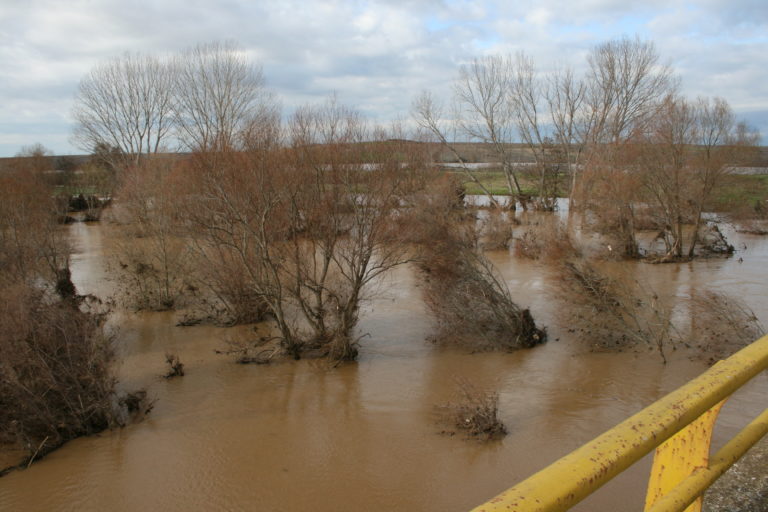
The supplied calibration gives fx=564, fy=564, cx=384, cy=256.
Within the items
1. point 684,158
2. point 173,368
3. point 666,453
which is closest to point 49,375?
point 173,368

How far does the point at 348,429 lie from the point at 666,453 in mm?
8809

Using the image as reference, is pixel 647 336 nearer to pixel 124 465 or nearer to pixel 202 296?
pixel 124 465

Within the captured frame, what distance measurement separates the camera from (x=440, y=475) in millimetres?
8367

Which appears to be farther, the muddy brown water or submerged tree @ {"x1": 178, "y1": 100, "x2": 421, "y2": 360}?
A: submerged tree @ {"x1": 178, "y1": 100, "x2": 421, "y2": 360}

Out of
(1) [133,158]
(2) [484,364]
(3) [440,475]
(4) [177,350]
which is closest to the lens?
(3) [440,475]

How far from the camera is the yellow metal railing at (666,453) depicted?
117cm

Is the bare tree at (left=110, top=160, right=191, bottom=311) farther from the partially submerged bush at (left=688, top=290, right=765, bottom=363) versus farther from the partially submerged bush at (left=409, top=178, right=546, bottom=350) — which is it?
the partially submerged bush at (left=688, top=290, right=765, bottom=363)

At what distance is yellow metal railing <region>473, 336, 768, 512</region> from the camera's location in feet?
3.83

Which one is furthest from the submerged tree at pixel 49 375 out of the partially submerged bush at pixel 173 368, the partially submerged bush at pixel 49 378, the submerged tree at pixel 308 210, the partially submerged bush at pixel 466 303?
the partially submerged bush at pixel 466 303

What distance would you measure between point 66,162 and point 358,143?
4854 cm

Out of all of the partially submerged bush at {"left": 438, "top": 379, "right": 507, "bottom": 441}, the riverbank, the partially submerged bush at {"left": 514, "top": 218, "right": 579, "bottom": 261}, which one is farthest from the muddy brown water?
the riverbank

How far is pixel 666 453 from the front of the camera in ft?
5.70

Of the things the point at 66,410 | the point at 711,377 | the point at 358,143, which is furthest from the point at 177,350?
the point at 711,377

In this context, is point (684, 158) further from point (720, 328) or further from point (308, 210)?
point (308, 210)
